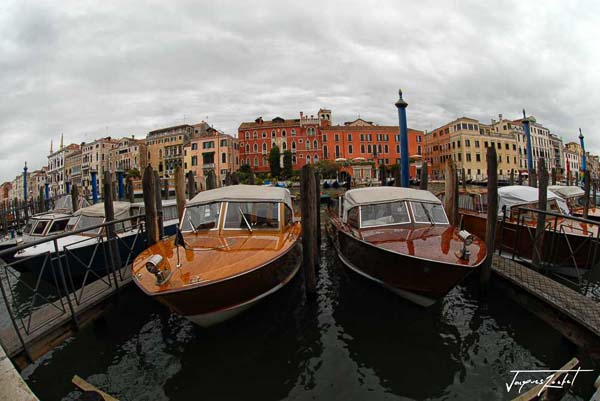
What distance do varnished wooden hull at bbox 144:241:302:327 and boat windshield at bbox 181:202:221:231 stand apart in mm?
2158

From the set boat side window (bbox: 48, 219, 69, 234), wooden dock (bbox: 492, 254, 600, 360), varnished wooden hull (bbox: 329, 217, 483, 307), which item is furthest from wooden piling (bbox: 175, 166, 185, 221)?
wooden dock (bbox: 492, 254, 600, 360)

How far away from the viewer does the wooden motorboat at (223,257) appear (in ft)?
16.3

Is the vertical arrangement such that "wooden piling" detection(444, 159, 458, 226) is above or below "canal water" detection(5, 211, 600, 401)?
above

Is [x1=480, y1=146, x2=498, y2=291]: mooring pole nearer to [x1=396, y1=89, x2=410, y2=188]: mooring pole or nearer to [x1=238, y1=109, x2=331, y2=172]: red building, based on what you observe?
[x1=396, y1=89, x2=410, y2=188]: mooring pole

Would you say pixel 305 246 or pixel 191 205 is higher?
pixel 191 205

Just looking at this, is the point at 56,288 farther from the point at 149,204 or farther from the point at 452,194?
the point at 452,194

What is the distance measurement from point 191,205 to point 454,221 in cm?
783

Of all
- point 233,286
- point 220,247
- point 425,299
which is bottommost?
point 425,299

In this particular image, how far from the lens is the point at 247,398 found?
4.55 meters

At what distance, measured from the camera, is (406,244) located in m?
6.35

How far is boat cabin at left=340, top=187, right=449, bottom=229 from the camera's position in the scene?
7746 millimetres

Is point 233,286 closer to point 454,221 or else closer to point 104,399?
point 104,399

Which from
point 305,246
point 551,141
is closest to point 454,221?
point 305,246

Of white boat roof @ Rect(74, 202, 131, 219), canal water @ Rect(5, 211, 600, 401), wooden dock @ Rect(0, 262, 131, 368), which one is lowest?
canal water @ Rect(5, 211, 600, 401)
